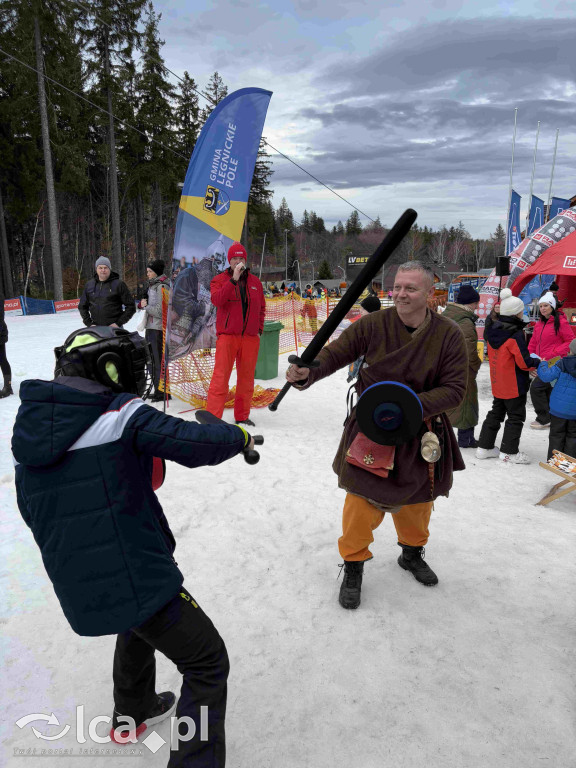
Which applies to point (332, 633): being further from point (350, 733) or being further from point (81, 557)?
point (81, 557)

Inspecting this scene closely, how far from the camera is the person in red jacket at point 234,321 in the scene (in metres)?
5.55

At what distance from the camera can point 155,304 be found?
7.01m

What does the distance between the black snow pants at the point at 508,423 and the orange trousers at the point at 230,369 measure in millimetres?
2887

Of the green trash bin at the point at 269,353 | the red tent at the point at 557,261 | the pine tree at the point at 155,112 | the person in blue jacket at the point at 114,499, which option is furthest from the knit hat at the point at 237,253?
the pine tree at the point at 155,112

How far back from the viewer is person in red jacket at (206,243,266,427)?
5.55 meters

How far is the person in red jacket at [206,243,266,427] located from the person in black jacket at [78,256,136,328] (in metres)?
1.72

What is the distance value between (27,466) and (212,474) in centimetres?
340

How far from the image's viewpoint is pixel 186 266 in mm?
6309

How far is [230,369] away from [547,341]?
14.3 feet

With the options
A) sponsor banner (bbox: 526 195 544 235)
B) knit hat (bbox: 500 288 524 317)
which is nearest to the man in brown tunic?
knit hat (bbox: 500 288 524 317)

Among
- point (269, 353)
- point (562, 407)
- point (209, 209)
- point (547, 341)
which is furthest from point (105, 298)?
point (547, 341)

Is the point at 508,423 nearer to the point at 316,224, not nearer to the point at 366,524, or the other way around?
the point at 366,524

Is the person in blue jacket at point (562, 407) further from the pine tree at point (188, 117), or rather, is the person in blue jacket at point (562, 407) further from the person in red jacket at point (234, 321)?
the pine tree at point (188, 117)

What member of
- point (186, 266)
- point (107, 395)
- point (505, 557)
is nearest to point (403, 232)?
point (107, 395)
